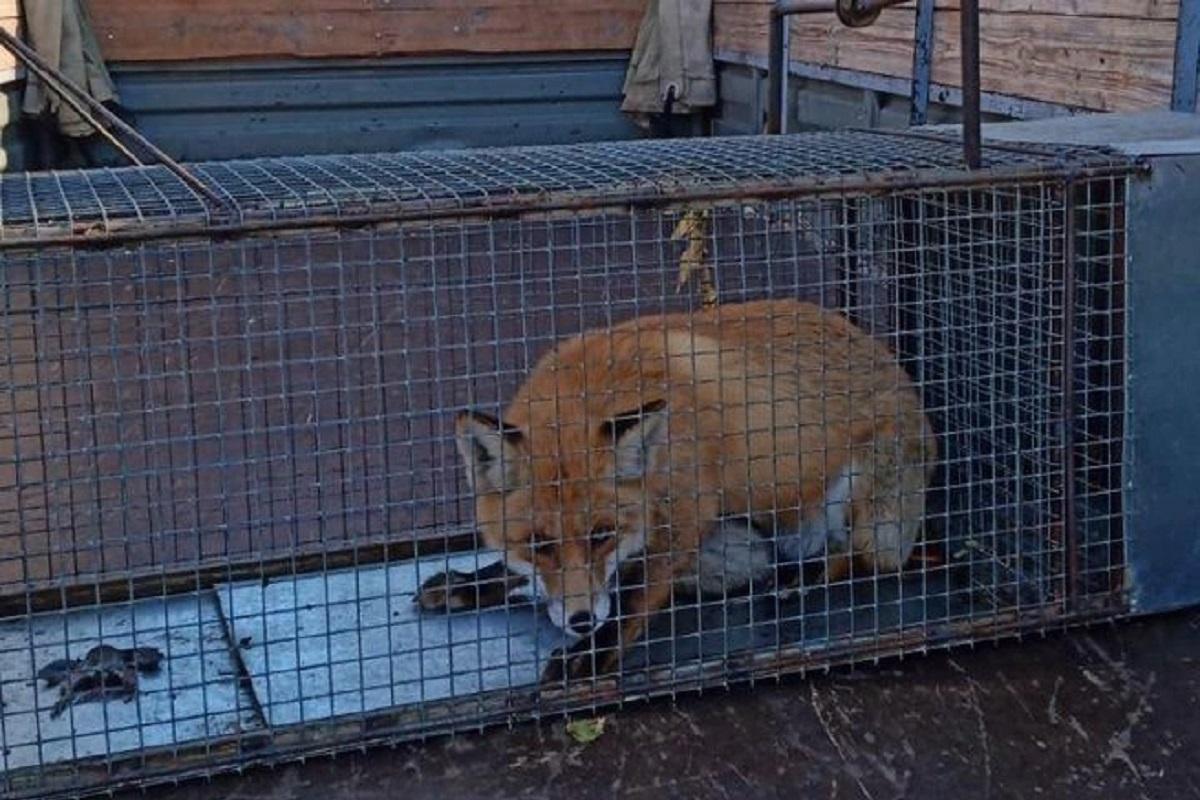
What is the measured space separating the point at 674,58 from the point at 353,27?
2204 mm

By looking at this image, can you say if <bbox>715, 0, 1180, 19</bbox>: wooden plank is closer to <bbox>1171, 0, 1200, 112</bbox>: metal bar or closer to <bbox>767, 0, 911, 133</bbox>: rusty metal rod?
<bbox>1171, 0, 1200, 112</bbox>: metal bar

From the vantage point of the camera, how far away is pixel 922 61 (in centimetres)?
681

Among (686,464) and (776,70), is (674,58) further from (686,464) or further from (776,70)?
(686,464)

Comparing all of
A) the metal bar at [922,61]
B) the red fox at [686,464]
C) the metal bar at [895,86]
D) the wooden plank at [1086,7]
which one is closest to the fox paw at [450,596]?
the red fox at [686,464]

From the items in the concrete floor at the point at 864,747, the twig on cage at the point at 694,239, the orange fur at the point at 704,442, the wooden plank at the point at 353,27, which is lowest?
the concrete floor at the point at 864,747

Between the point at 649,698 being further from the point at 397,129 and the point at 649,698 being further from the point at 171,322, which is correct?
the point at 397,129

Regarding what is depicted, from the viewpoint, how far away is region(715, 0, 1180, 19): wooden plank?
4.79 m

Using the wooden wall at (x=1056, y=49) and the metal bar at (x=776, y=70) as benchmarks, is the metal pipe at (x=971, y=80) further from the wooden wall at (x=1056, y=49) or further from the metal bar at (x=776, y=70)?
the wooden wall at (x=1056, y=49)

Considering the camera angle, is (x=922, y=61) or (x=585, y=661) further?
(x=922, y=61)

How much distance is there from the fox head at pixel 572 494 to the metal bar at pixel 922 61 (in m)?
4.11

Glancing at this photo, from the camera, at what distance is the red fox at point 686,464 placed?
310 cm

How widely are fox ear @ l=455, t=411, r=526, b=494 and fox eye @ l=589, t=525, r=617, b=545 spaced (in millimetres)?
184

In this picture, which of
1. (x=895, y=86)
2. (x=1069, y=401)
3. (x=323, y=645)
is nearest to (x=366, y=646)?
(x=323, y=645)

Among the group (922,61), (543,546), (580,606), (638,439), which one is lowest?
(580,606)
